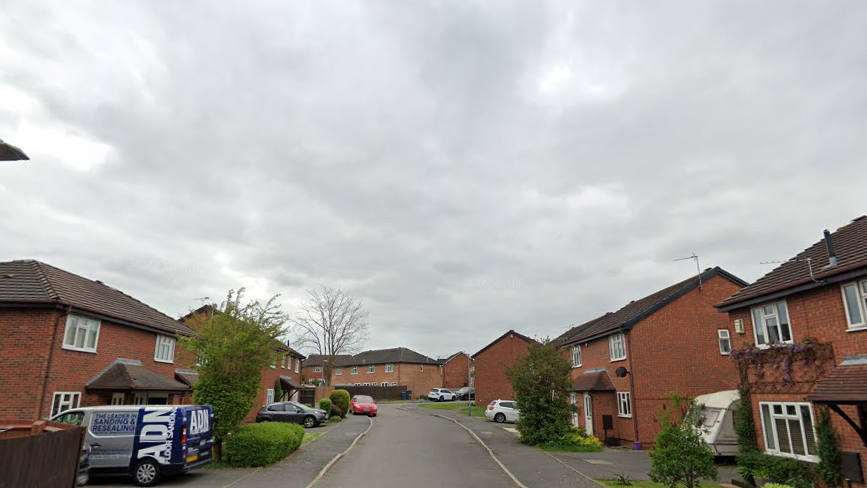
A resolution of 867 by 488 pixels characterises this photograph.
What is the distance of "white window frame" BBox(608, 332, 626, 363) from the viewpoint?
24203 mm

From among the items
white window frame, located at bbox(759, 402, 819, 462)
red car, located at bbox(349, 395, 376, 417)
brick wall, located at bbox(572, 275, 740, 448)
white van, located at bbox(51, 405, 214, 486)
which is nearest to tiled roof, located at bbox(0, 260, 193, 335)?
white van, located at bbox(51, 405, 214, 486)

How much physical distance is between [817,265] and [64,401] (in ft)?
76.1

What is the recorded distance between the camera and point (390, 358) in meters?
76.6

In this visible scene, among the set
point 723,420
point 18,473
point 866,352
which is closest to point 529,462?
point 723,420

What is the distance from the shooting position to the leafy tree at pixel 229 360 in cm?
1656

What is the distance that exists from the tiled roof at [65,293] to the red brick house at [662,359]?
2101 centimetres

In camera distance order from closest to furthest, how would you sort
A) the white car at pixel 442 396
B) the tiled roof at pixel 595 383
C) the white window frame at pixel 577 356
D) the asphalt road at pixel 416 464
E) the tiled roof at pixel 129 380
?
the asphalt road at pixel 416 464 → the tiled roof at pixel 129 380 → the tiled roof at pixel 595 383 → the white window frame at pixel 577 356 → the white car at pixel 442 396

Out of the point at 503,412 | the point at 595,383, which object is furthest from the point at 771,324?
the point at 503,412

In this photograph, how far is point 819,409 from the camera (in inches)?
497

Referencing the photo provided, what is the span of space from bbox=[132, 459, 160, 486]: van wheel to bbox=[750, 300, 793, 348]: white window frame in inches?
673

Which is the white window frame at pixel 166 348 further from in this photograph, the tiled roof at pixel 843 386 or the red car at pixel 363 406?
the tiled roof at pixel 843 386

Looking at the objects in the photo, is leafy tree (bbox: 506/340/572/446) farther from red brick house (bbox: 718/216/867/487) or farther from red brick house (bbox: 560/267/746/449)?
red brick house (bbox: 718/216/867/487)

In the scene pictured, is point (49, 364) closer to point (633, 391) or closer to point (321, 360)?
point (633, 391)

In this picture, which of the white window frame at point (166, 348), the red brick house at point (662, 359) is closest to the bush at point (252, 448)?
the white window frame at point (166, 348)
